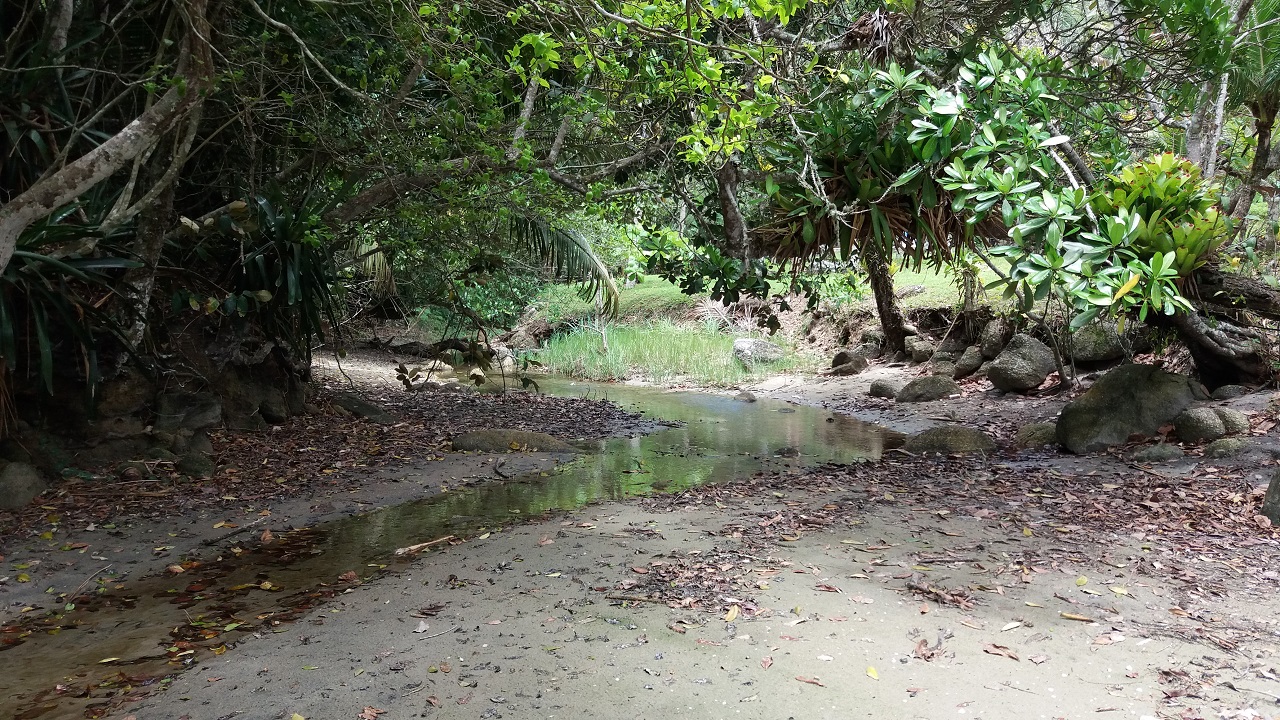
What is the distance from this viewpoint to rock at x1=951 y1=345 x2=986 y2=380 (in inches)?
463

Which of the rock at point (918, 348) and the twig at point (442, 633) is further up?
the rock at point (918, 348)

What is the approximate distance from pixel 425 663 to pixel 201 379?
5.08 metres

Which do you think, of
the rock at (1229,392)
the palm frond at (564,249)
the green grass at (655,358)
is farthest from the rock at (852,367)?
the rock at (1229,392)

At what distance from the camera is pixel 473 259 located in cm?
812

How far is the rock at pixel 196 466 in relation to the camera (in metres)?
6.04

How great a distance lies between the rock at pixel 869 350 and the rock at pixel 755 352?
1.49 m

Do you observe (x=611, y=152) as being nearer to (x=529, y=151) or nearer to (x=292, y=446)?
(x=529, y=151)

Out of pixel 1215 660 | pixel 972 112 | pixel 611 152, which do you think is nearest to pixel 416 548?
pixel 1215 660

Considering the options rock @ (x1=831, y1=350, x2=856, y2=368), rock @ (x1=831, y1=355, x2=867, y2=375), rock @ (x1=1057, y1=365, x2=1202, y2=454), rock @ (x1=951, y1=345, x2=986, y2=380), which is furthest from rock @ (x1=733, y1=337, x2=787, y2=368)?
rock @ (x1=1057, y1=365, x2=1202, y2=454)

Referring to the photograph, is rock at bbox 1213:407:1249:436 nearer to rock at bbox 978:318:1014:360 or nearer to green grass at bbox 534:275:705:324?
rock at bbox 978:318:1014:360

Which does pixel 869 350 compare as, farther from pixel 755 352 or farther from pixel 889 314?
pixel 755 352

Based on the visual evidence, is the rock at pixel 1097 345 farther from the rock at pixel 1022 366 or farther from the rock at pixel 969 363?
the rock at pixel 969 363

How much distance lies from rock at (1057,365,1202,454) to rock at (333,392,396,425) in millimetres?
6832

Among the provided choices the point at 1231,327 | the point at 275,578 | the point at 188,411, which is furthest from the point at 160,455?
the point at 1231,327
